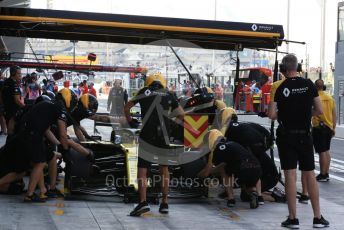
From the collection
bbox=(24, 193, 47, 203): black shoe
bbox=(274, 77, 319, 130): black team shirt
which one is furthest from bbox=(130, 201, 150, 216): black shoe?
bbox=(274, 77, 319, 130): black team shirt

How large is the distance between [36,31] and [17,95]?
11.3 ft

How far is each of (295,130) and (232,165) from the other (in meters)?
1.43

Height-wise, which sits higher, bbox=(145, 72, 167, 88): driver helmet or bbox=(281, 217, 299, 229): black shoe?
bbox=(145, 72, 167, 88): driver helmet

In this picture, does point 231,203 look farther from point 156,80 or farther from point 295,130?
point 156,80

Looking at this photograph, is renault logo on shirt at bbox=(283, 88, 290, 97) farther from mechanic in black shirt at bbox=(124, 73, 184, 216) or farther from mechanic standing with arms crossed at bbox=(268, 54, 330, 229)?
mechanic in black shirt at bbox=(124, 73, 184, 216)

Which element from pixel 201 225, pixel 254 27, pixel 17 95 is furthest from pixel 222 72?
pixel 201 225

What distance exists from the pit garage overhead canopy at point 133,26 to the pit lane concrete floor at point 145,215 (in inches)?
102

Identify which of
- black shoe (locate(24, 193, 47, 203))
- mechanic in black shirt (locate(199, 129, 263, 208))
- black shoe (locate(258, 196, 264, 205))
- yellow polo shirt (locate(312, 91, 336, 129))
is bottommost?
black shoe (locate(258, 196, 264, 205))

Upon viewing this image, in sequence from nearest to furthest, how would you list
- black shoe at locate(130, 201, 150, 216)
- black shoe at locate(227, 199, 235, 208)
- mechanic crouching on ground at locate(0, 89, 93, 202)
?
black shoe at locate(130, 201, 150, 216) < mechanic crouching on ground at locate(0, 89, 93, 202) < black shoe at locate(227, 199, 235, 208)

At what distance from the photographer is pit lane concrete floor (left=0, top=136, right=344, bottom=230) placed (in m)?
6.80

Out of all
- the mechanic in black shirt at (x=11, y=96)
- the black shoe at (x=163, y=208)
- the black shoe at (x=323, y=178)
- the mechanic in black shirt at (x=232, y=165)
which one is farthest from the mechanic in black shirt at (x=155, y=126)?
the mechanic in black shirt at (x=11, y=96)

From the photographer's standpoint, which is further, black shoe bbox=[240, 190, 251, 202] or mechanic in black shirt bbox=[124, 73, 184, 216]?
black shoe bbox=[240, 190, 251, 202]

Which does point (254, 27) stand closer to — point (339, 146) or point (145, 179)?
point (145, 179)

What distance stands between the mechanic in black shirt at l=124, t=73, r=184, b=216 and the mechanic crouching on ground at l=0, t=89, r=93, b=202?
103 cm
